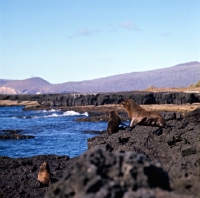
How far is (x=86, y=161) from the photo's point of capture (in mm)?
3521

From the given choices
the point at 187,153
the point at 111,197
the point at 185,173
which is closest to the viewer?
the point at 111,197

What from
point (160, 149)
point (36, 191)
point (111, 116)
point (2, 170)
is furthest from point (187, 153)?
point (2, 170)

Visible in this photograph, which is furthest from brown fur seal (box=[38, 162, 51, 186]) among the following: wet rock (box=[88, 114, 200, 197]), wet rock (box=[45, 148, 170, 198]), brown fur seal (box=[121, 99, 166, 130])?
wet rock (box=[45, 148, 170, 198])

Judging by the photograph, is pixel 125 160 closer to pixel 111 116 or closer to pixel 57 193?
pixel 57 193

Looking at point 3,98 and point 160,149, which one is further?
point 3,98

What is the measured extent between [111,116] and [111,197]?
9.82m

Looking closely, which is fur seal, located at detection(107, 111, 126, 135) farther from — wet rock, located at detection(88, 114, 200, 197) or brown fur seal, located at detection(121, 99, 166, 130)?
wet rock, located at detection(88, 114, 200, 197)

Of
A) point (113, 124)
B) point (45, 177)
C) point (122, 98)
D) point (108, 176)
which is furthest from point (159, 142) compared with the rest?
point (122, 98)

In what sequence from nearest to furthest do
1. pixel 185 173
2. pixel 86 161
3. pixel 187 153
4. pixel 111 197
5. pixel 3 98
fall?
pixel 111 197 < pixel 86 161 < pixel 185 173 < pixel 187 153 < pixel 3 98

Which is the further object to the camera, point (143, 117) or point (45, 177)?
point (143, 117)

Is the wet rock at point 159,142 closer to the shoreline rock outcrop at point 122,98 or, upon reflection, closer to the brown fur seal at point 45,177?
the brown fur seal at point 45,177

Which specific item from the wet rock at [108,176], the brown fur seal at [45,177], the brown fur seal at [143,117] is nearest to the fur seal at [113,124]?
the brown fur seal at [143,117]

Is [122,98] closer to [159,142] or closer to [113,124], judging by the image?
[113,124]

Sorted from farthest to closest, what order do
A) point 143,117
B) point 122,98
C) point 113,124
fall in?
point 122,98, point 113,124, point 143,117
